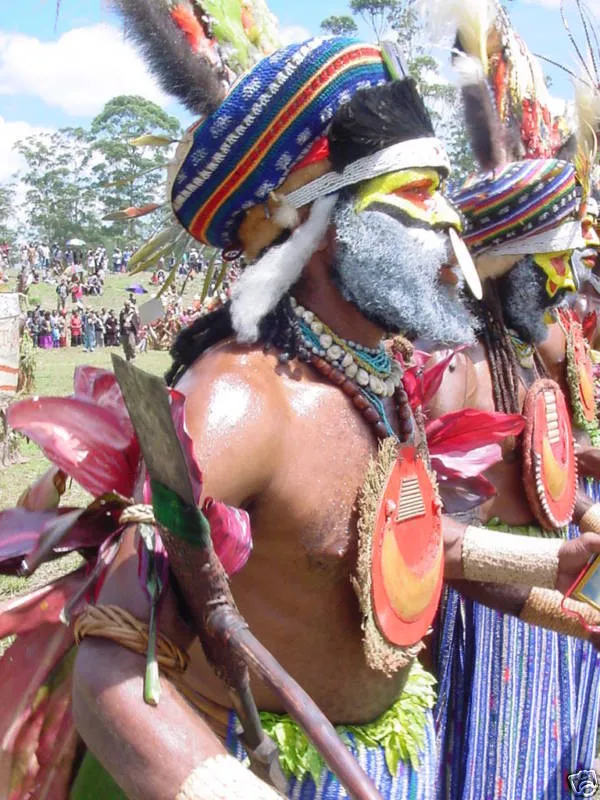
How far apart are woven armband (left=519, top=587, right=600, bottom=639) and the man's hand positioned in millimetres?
91

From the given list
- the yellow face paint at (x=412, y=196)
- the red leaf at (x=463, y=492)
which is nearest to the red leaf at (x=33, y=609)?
the yellow face paint at (x=412, y=196)

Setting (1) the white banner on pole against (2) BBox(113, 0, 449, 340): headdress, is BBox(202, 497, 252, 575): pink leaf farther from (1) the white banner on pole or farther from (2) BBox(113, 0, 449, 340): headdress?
(1) the white banner on pole

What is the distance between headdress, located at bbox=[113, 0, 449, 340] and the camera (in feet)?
6.89

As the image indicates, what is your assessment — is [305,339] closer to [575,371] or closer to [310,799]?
[310,799]

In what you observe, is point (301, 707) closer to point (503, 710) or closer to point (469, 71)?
point (503, 710)

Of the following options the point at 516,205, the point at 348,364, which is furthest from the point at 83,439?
the point at 516,205

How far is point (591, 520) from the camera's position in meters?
3.77

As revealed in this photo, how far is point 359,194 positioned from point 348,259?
0.16 metres

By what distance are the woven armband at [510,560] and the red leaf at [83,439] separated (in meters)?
1.22

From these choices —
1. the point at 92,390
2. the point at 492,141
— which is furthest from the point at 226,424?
the point at 492,141

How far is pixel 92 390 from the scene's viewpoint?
180cm

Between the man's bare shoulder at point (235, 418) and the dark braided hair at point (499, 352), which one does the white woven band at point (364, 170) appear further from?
the dark braided hair at point (499, 352)

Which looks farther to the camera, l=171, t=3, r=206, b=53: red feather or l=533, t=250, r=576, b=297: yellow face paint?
l=533, t=250, r=576, b=297: yellow face paint

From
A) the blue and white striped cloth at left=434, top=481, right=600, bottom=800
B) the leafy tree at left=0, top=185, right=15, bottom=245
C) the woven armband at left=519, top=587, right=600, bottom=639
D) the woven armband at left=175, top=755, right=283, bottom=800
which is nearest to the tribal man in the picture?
the blue and white striped cloth at left=434, top=481, right=600, bottom=800
